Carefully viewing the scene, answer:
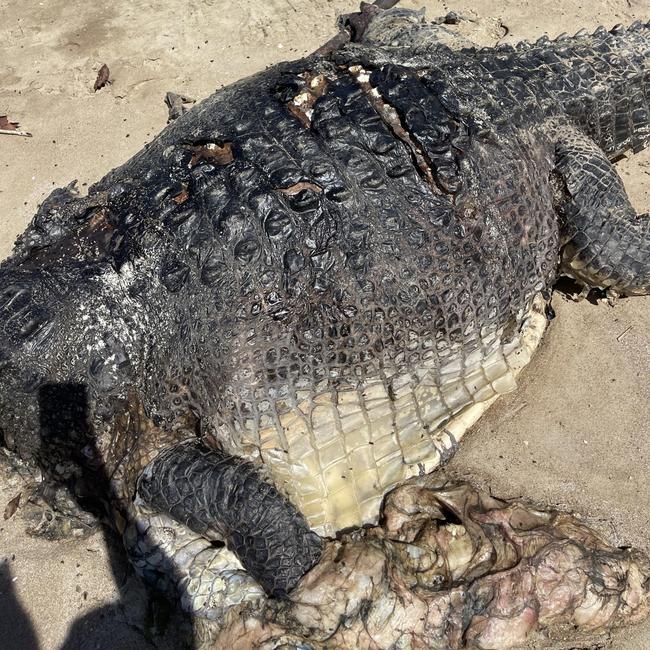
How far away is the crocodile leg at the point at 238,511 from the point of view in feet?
9.57

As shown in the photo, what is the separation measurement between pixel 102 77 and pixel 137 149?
98 centimetres

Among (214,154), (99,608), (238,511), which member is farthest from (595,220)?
(99,608)

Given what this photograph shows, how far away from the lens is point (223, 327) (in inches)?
119

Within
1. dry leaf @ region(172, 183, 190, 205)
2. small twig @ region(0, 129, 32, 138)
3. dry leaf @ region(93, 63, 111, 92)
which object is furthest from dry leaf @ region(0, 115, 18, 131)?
dry leaf @ region(172, 183, 190, 205)

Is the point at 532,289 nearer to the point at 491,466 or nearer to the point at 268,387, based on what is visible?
the point at 491,466

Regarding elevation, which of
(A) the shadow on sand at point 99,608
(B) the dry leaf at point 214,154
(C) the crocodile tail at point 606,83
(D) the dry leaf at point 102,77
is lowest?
(A) the shadow on sand at point 99,608

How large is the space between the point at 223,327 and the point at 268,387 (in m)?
0.36

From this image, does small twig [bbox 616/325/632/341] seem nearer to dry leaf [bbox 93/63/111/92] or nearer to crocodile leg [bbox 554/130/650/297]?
crocodile leg [bbox 554/130/650/297]

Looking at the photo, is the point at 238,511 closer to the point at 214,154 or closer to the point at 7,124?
the point at 214,154

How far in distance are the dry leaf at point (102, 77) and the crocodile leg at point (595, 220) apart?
3957 mm

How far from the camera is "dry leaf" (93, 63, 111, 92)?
18.2ft

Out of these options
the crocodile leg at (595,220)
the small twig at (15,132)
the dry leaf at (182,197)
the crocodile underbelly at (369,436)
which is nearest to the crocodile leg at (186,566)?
the crocodile underbelly at (369,436)

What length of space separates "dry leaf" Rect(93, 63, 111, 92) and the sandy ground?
85mm

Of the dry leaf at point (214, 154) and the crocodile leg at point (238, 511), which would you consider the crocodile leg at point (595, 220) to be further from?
the crocodile leg at point (238, 511)
